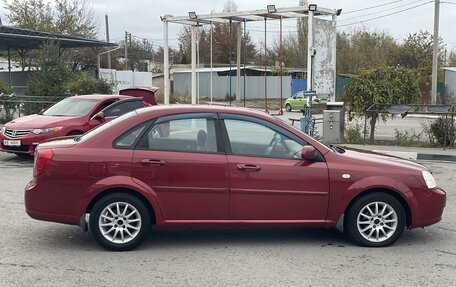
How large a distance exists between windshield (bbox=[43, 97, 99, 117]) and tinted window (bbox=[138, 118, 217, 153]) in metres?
7.12

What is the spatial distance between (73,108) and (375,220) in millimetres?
8868

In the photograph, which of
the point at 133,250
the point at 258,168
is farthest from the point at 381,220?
the point at 133,250

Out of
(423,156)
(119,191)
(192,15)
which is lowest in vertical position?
(423,156)

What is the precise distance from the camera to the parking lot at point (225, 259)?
193 inches

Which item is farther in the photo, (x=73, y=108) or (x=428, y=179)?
(x=73, y=108)

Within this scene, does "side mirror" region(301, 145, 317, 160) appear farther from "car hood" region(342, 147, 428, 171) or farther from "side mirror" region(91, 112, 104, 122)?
"side mirror" region(91, 112, 104, 122)

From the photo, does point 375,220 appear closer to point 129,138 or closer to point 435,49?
point 129,138

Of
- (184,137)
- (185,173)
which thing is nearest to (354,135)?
(184,137)

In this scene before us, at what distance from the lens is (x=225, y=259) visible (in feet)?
18.0

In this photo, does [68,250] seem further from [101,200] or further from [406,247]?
[406,247]

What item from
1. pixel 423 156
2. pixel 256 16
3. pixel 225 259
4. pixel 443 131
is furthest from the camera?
pixel 256 16

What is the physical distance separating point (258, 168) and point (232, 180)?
0.99 ft

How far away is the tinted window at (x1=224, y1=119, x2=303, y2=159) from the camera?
5809mm

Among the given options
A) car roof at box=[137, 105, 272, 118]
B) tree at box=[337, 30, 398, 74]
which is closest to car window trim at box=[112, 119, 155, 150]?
car roof at box=[137, 105, 272, 118]
